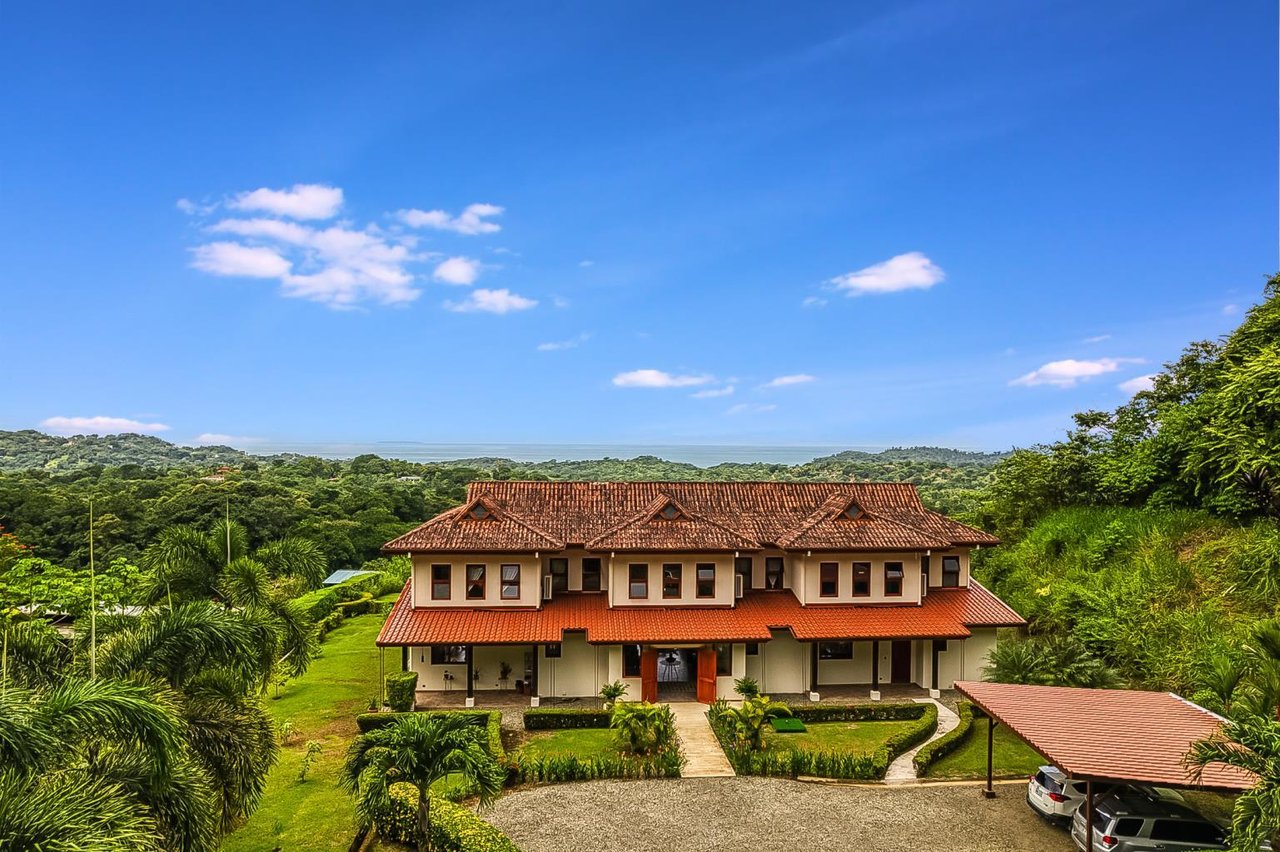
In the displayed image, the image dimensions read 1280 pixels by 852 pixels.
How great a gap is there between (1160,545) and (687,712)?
18.7 m

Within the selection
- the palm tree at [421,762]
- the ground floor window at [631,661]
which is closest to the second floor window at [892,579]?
the ground floor window at [631,661]

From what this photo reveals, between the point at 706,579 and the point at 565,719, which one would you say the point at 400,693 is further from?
the point at 706,579

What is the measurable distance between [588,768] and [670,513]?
32.4 ft

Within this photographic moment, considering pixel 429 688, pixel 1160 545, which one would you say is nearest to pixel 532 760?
pixel 429 688

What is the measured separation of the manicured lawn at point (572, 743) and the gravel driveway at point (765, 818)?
1994mm

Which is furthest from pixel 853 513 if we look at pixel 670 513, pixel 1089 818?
pixel 1089 818

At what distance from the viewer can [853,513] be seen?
86.3ft

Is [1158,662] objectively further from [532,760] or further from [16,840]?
[16,840]

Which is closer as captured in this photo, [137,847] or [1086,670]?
[137,847]

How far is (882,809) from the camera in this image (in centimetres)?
1611

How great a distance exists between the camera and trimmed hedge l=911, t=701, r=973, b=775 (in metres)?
18.2

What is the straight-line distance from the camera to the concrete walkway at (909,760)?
17859mm

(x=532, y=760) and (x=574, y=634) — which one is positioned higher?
(x=574, y=634)

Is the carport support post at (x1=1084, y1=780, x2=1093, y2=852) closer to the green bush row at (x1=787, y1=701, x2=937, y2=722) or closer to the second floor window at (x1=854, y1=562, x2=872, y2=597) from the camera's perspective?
the green bush row at (x1=787, y1=701, x2=937, y2=722)
